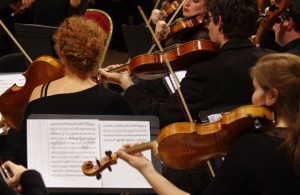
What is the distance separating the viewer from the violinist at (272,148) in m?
2.19

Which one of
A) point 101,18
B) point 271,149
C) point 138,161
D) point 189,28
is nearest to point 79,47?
point 138,161

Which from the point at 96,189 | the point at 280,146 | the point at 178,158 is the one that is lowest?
the point at 96,189

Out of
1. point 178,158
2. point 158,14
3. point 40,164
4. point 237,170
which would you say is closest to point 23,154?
point 40,164

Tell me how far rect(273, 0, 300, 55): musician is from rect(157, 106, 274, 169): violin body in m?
1.23

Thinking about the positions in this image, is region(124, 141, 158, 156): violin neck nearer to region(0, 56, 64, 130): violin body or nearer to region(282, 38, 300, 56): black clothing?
region(0, 56, 64, 130): violin body

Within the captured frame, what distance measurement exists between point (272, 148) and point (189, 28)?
6.73 ft

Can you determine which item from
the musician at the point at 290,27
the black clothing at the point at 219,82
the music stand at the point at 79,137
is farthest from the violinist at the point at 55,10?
the music stand at the point at 79,137

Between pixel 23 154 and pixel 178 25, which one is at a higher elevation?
pixel 178 25

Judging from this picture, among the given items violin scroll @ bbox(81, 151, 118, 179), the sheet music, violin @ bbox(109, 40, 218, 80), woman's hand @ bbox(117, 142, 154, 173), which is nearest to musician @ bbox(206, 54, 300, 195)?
woman's hand @ bbox(117, 142, 154, 173)

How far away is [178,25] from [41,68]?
3.66ft

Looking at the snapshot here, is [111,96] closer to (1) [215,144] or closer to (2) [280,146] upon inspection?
(1) [215,144]

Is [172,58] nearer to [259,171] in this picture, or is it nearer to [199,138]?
[199,138]

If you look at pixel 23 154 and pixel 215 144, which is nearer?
pixel 215 144

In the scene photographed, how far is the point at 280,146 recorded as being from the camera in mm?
2193
